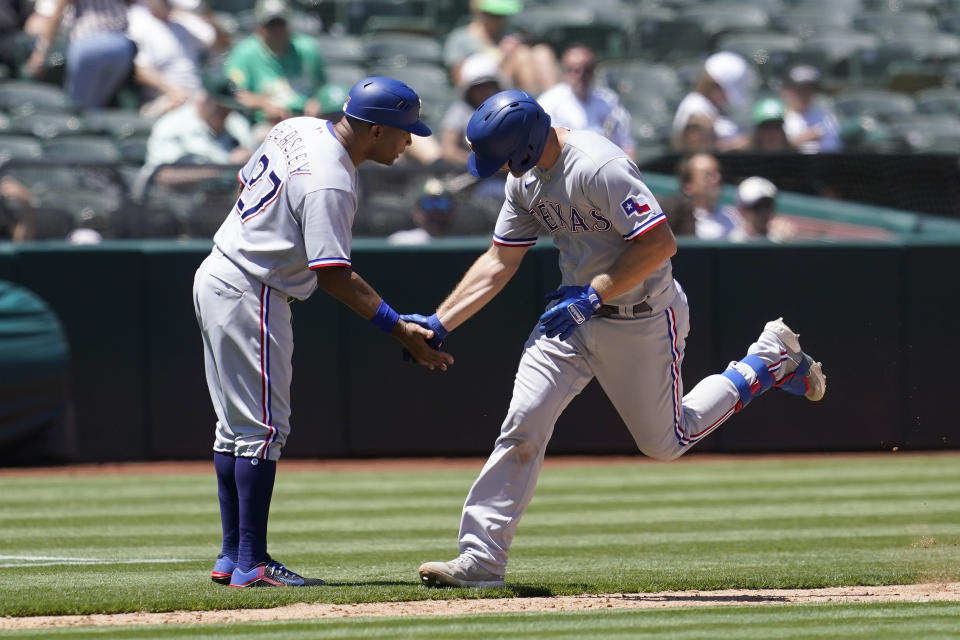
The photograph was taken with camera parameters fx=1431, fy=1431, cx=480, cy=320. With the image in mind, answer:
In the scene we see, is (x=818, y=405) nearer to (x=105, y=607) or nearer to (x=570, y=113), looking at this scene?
(x=570, y=113)

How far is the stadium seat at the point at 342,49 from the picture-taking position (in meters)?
14.1

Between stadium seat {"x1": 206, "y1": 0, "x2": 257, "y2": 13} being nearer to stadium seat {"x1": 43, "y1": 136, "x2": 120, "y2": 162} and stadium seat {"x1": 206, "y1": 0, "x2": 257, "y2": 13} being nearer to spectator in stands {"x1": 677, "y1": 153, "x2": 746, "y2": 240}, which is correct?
stadium seat {"x1": 43, "y1": 136, "x2": 120, "y2": 162}

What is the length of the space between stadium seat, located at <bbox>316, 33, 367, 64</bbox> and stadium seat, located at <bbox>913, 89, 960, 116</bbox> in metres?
5.81

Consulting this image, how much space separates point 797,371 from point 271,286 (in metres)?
2.26

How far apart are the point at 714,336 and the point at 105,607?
6.26 meters

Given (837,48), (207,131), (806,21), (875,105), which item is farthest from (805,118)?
(207,131)

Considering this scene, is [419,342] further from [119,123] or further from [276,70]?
[119,123]

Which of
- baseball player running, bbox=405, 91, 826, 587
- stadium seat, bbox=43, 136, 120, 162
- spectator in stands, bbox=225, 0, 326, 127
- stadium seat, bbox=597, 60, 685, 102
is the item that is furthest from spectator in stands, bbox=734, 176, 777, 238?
baseball player running, bbox=405, 91, 826, 587

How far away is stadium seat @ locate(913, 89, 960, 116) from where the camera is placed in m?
14.7

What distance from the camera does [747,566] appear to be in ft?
19.4

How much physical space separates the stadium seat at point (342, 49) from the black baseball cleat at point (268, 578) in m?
9.31

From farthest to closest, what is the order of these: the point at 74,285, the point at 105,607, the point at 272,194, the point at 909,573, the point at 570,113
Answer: the point at 570,113
the point at 74,285
the point at 909,573
the point at 272,194
the point at 105,607

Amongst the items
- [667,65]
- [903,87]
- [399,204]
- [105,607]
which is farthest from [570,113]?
[105,607]

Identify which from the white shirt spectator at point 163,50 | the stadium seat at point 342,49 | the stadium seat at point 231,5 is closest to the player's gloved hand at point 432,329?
the white shirt spectator at point 163,50
